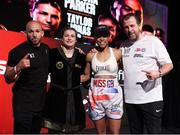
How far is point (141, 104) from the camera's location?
2.76 metres

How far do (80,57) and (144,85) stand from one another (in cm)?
63

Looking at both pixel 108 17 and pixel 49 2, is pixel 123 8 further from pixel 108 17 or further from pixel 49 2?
pixel 49 2

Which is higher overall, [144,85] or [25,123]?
[144,85]

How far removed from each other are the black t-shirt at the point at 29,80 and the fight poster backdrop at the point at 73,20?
0.97m

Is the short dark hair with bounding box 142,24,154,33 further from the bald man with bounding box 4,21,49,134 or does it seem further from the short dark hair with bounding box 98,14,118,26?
the bald man with bounding box 4,21,49,134

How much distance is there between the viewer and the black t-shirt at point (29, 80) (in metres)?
2.58

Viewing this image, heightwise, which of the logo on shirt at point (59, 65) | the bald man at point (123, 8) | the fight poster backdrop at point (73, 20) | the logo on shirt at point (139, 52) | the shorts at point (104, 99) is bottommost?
the shorts at point (104, 99)

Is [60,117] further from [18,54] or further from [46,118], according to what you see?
[18,54]

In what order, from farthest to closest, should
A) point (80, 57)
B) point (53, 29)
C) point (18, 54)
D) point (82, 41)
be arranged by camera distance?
point (82, 41) → point (53, 29) → point (80, 57) → point (18, 54)

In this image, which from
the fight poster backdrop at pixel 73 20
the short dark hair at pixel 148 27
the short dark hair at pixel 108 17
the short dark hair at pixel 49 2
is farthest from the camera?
the short dark hair at pixel 148 27

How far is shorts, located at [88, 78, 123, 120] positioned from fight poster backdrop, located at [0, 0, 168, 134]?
34.1 inches

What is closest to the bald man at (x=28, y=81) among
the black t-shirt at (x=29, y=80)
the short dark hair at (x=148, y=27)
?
the black t-shirt at (x=29, y=80)

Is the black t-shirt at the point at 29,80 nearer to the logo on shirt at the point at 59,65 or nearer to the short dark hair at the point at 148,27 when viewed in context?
the logo on shirt at the point at 59,65

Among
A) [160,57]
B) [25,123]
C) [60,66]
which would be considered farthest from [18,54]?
[160,57]
